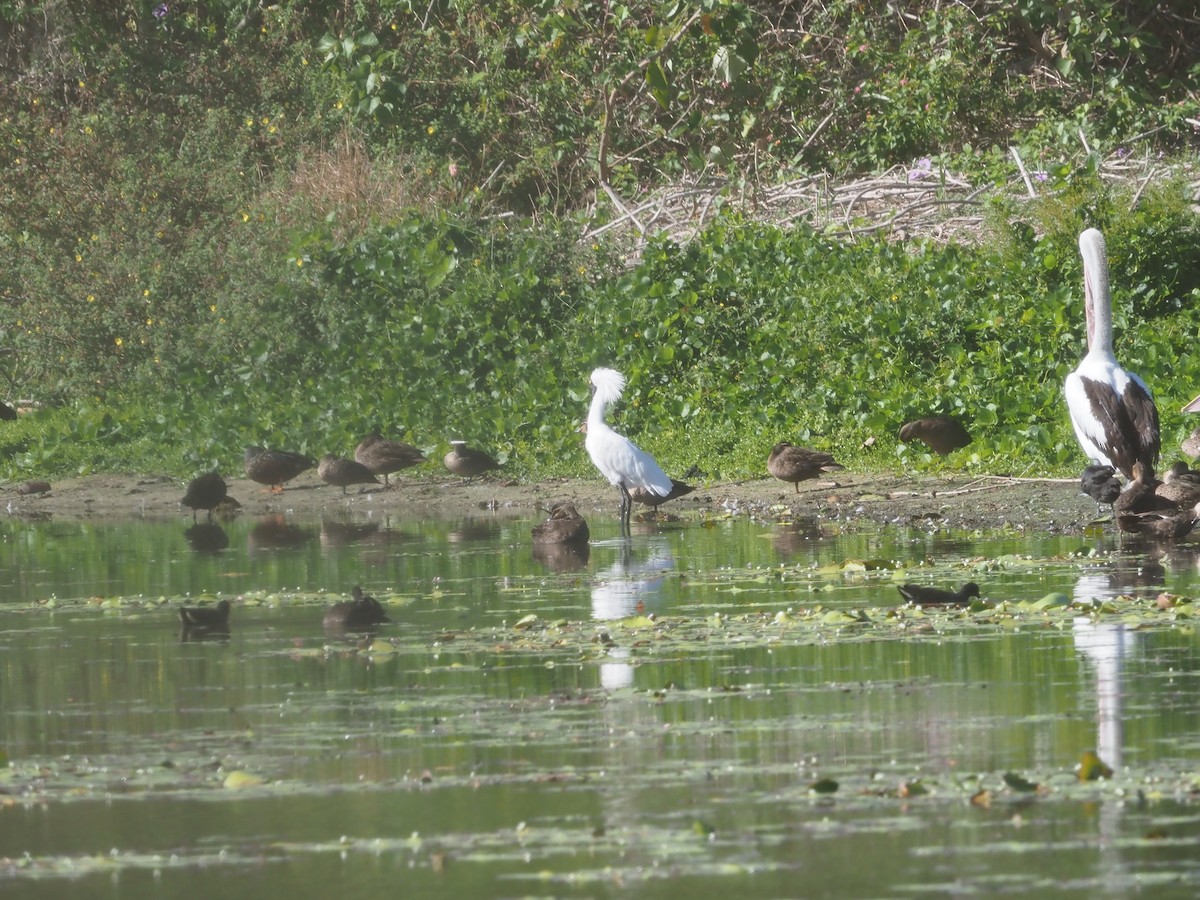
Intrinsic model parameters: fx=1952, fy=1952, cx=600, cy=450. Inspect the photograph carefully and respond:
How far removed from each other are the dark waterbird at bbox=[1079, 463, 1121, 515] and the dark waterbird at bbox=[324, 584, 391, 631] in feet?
17.0

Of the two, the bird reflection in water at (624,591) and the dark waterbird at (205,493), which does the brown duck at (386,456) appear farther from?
the bird reflection in water at (624,591)

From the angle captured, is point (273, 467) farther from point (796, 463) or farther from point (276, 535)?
point (796, 463)

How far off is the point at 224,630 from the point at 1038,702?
402cm

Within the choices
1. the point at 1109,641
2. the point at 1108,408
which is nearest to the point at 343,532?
the point at 1108,408

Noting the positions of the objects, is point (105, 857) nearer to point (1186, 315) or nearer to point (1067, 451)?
point (1067, 451)

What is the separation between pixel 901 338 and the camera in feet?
53.2

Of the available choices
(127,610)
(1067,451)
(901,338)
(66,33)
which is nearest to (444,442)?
(901,338)

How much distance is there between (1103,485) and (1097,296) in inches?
57.0

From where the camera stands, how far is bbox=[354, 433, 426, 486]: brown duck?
17.1 m

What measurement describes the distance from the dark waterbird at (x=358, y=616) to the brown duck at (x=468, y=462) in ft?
26.0

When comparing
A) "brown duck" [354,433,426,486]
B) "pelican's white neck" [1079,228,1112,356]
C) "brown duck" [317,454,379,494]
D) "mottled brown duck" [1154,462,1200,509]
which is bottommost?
"mottled brown duck" [1154,462,1200,509]

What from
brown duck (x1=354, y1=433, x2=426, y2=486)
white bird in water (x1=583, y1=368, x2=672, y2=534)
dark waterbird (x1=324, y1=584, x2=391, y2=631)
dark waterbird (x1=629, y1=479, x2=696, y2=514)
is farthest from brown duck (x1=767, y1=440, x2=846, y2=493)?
dark waterbird (x1=324, y1=584, x2=391, y2=631)

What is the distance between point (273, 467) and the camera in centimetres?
1730

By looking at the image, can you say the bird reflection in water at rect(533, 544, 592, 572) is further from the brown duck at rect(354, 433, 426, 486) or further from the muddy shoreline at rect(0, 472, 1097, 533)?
the brown duck at rect(354, 433, 426, 486)
